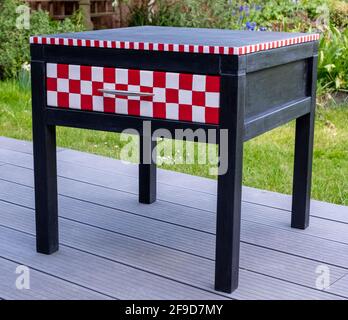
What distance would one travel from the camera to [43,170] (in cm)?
242

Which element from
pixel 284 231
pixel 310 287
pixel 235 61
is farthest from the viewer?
pixel 284 231

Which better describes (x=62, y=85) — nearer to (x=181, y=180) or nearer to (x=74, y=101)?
(x=74, y=101)

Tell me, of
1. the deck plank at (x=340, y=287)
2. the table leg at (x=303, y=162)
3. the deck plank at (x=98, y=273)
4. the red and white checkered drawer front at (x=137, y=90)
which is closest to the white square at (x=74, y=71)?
the red and white checkered drawer front at (x=137, y=90)

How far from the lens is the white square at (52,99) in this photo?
7.69 feet

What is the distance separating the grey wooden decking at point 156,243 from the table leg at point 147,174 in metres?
0.04

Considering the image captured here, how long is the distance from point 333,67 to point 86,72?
354 cm

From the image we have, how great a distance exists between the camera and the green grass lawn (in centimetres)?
348

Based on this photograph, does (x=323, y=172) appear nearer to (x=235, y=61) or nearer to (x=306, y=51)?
(x=306, y=51)

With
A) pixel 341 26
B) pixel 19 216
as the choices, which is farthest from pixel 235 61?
pixel 341 26

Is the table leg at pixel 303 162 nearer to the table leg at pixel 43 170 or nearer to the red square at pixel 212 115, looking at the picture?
the red square at pixel 212 115

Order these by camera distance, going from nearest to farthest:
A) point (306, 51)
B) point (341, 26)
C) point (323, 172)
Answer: point (306, 51)
point (323, 172)
point (341, 26)
